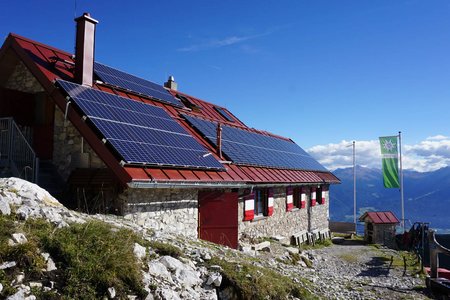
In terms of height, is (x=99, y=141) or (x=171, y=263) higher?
(x=99, y=141)

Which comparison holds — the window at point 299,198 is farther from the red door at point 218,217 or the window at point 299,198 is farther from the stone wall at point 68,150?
the stone wall at point 68,150

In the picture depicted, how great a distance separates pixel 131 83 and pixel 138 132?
201 inches

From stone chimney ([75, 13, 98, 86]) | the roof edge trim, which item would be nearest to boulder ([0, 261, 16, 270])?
the roof edge trim

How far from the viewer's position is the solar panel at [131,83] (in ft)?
48.5

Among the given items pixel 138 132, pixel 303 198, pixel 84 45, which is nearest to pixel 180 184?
pixel 138 132

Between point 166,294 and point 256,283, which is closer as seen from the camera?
point 166,294

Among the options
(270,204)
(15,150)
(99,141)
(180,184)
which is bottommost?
(270,204)

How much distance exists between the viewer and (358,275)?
15883 mm

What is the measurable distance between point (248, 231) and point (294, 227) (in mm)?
5781

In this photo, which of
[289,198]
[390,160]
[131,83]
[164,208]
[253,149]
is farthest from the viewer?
[390,160]

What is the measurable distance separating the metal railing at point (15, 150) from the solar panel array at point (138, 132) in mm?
2273

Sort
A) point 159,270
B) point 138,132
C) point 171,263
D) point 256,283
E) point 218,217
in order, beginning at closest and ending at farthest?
point 159,270
point 171,263
point 256,283
point 138,132
point 218,217

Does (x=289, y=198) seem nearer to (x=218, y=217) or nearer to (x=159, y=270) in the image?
(x=218, y=217)

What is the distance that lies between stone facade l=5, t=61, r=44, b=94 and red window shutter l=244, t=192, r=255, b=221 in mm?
8522
